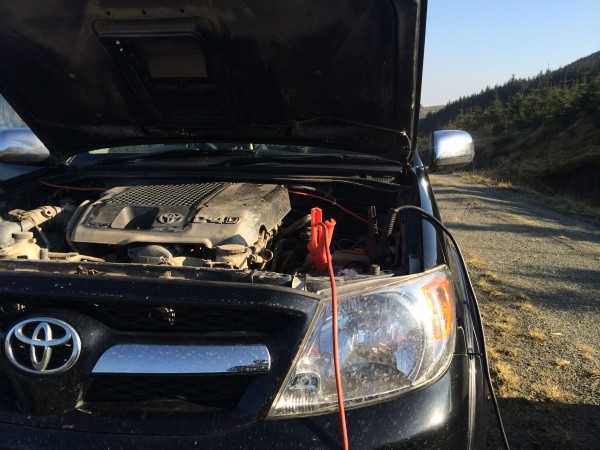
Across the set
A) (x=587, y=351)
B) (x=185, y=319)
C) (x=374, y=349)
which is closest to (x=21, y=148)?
(x=185, y=319)

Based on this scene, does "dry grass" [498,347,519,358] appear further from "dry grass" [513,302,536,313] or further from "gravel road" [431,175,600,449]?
"dry grass" [513,302,536,313]

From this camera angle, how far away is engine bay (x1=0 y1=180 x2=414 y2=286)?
2145mm

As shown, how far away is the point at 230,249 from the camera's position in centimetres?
210

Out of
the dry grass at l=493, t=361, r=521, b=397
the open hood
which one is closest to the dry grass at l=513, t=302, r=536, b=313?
the dry grass at l=493, t=361, r=521, b=397

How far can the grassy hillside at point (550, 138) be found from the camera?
58.6ft

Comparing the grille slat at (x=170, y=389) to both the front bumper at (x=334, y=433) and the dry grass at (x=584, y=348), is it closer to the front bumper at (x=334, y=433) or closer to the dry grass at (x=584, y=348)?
the front bumper at (x=334, y=433)

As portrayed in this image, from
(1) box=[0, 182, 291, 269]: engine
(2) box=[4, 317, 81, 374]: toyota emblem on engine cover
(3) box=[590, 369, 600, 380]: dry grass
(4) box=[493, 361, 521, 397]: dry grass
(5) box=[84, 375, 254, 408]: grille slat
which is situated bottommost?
(3) box=[590, 369, 600, 380]: dry grass

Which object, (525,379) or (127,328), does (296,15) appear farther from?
(525,379)

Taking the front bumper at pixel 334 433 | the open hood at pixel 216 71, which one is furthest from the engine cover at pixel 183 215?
the front bumper at pixel 334 433

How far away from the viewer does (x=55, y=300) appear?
1.59 m

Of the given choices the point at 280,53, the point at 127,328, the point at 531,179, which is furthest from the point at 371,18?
the point at 531,179

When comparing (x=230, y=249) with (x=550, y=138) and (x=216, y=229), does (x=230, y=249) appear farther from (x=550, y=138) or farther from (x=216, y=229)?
(x=550, y=138)

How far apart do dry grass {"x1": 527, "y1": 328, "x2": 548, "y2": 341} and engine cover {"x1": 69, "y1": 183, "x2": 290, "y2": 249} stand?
239cm

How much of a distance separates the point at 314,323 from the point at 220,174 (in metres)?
1.48
